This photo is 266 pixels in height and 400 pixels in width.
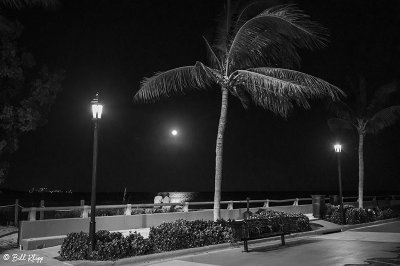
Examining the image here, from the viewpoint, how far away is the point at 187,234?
1350 cm

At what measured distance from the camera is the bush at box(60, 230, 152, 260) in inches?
435

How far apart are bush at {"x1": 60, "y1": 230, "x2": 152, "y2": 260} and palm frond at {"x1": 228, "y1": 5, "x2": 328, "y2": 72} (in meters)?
7.93

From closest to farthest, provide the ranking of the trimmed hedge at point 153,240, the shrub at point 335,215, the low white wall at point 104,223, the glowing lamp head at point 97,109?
the trimmed hedge at point 153,240 → the glowing lamp head at point 97,109 → the low white wall at point 104,223 → the shrub at point 335,215

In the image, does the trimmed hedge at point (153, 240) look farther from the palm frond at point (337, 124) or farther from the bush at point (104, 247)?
the palm frond at point (337, 124)

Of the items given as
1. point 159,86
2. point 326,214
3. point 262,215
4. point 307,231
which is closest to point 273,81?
point 159,86

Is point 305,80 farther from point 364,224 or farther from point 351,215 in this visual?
point 364,224

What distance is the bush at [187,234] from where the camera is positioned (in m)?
12.9

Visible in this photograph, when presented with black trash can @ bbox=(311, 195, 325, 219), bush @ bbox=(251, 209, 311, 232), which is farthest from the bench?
black trash can @ bbox=(311, 195, 325, 219)

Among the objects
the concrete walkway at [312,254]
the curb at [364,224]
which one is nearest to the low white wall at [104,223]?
the concrete walkway at [312,254]

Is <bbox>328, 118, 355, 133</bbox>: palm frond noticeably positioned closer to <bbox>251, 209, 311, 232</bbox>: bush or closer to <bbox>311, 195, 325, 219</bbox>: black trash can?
<bbox>311, 195, 325, 219</bbox>: black trash can

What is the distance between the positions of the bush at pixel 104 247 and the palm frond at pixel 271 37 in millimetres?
7929

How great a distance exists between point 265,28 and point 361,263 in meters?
8.83

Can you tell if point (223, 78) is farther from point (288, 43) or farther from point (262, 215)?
point (262, 215)

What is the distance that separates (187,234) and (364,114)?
18.5 metres
